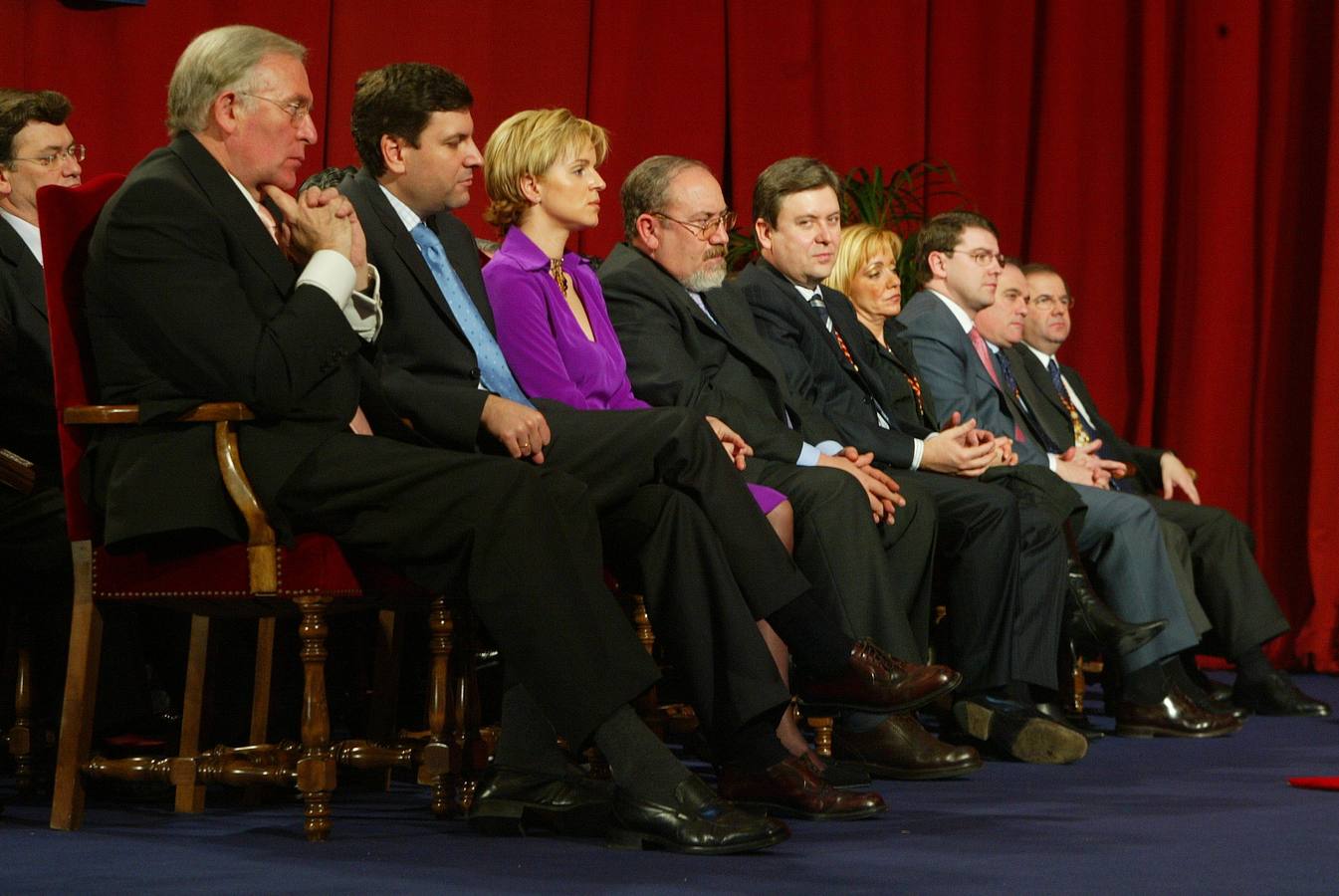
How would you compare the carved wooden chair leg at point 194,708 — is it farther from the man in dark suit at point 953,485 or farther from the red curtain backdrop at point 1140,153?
the red curtain backdrop at point 1140,153

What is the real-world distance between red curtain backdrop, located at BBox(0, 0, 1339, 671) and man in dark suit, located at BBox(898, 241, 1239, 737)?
0.90m

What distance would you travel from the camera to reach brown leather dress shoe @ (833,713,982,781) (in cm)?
319

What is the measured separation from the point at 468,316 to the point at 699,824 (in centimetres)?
109

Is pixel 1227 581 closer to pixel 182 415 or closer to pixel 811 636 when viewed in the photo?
pixel 811 636

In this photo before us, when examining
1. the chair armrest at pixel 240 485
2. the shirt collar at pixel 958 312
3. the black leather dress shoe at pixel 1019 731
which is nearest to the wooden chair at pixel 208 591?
the chair armrest at pixel 240 485

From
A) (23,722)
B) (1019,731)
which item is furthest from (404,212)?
(1019,731)

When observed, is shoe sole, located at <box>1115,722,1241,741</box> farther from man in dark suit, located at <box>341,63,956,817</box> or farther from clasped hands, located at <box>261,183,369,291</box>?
clasped hands, located at <box>261,183,369,291</box>

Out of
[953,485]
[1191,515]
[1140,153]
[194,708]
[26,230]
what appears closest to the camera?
[194,708]

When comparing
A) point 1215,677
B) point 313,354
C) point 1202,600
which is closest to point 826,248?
point 1202,600

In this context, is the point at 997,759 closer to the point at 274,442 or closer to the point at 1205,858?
the point at 1205,858

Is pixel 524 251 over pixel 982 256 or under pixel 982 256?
under

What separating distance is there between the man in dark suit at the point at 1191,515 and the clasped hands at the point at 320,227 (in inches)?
105

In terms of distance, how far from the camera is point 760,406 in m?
3.67

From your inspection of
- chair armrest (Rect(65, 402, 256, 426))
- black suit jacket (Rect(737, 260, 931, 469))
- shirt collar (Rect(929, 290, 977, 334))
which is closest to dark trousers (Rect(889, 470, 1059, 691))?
black suit jacket (Rect(737, 260, 931, 469))
